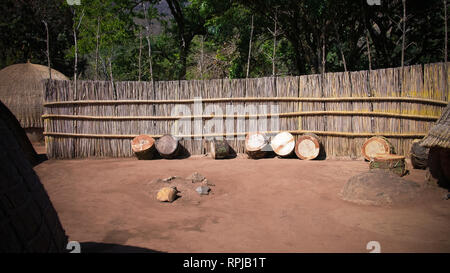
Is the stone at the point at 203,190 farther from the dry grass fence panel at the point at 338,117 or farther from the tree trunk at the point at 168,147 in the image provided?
the dry grass fence panel at the point at 338,117

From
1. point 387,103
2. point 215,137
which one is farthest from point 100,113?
point 387,103

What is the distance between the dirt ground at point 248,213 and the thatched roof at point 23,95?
629 cm

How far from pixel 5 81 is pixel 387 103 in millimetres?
13677

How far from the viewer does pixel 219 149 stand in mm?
8539

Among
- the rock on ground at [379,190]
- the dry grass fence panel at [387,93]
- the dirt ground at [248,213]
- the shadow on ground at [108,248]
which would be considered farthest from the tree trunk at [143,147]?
the dry grass fence panel at [387,93]

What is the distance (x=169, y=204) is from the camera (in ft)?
17.3

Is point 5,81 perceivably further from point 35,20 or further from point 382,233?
point 382,233

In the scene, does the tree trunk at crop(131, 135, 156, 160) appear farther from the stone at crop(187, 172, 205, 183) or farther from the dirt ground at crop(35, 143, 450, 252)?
the stone at crop(187, 172, 205, 183)

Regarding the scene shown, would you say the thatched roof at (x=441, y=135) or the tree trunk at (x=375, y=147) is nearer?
the thatched roof at (x=441, y=135)

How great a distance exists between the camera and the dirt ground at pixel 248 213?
3455mm

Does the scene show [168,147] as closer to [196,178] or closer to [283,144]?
→ [196,178]

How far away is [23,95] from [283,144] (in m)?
10.5

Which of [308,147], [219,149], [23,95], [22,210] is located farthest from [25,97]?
[22,210]

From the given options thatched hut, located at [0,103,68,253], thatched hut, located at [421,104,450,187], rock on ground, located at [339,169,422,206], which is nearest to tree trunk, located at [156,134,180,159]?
rock on ground, located at [339,169,422,206]
